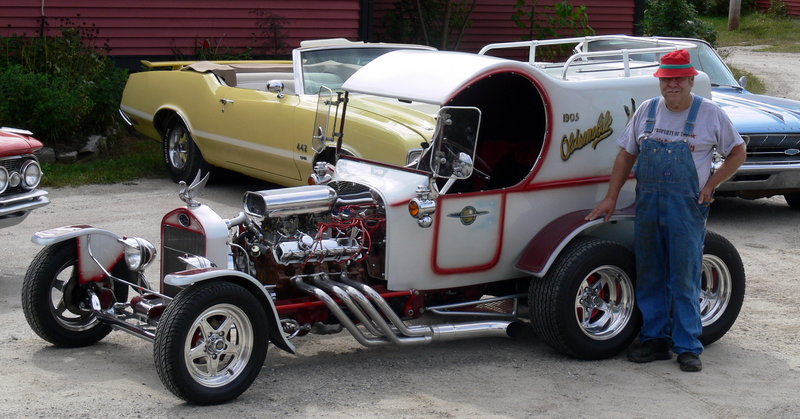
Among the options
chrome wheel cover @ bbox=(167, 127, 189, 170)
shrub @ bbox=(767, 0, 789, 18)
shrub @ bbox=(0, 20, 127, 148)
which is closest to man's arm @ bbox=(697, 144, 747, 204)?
chrome wheel cover @ bbox=(167, 127, 189, 170)

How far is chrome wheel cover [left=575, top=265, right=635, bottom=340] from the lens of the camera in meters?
6.41

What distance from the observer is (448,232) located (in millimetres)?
6246

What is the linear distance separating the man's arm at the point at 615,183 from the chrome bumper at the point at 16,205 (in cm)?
416

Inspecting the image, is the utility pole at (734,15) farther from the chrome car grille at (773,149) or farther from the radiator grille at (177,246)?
the radiator grille at (177,246)

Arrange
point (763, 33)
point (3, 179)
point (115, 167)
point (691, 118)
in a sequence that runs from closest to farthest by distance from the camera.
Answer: point (691, 118) → point (3, 179) → point (115, 167) → point (763, 33)

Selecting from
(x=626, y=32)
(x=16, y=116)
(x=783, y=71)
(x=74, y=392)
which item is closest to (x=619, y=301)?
(x=74, y=392)

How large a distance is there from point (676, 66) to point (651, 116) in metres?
0.33

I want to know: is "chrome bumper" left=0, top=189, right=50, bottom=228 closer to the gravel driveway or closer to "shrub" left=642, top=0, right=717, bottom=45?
the gravel driveway

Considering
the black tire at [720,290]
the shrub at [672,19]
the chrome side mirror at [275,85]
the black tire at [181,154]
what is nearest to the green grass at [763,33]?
the shrub at [672,19]

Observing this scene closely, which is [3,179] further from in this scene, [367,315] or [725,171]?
[725,171]

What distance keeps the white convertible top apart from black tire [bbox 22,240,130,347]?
182cm

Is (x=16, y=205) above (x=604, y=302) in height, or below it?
A: above

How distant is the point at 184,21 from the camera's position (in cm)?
1534

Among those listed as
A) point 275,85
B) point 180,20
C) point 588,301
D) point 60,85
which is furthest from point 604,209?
point 180,20
